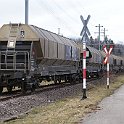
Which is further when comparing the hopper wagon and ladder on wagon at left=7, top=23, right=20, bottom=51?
ladder on wagon at left=7, top=23, right=20, bottom=51

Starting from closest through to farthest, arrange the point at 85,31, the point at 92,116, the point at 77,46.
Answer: the point at 92,116, the point at 85,31, the point at 77,46

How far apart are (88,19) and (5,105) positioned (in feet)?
19.8

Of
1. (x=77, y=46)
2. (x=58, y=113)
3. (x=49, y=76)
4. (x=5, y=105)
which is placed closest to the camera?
(x=58, y=113)

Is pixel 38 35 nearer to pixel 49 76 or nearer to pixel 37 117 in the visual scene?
pixel 49 76

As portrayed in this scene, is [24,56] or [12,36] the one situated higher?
[12,36]

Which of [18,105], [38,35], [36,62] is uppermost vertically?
[38,35]

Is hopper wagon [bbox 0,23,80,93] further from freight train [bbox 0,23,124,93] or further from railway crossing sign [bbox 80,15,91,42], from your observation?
railway crossing sign [bbox 80,15,91,42]

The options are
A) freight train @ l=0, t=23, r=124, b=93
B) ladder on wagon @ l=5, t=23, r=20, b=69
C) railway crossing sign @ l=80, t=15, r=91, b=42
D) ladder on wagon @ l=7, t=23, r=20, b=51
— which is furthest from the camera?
ladder on wagon @ l=7, t=23, r=20, b=51

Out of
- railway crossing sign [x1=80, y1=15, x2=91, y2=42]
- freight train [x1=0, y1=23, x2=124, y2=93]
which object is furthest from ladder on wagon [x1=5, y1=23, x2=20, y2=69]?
railway crossing sign [x1=80, y1=15, x2=91, y2=42]

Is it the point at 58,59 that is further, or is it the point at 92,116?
the point at 58,59

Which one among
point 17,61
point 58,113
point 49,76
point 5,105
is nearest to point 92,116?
point 58,113

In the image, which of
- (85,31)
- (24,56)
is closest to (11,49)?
(24,56)

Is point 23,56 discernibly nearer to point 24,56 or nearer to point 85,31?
point 24,56

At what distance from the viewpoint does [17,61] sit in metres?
24.7
